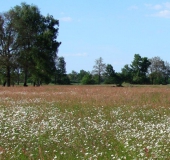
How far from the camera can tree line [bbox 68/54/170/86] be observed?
10112 cm

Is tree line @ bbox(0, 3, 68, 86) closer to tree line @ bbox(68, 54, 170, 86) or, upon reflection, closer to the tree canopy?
the tree canopy

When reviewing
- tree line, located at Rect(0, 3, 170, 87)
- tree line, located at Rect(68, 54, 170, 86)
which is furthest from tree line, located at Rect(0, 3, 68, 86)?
tree line, located at Rect(68, 54, 170, 86)

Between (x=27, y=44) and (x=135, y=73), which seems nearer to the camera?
(x=27, y=44)

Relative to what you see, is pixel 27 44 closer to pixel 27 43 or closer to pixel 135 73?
Answer: pixel 27 43

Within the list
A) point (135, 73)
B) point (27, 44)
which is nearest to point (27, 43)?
point (27, 44)

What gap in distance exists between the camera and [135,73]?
351 feet

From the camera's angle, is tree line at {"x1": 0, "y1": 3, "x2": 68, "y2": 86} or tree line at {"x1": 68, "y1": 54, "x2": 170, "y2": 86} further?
tree line at {"x1": 68, "y1": 54, "x2": 170, "y2": 86}

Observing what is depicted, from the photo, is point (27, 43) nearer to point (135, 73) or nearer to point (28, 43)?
point (28, 43)

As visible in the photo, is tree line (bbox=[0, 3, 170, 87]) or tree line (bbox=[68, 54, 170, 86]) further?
tree line (bbox=[68, 54, 170, 86])

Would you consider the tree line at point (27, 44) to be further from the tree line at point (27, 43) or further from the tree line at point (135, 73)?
the tree line at point (135, 73)

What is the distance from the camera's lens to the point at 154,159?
597cm

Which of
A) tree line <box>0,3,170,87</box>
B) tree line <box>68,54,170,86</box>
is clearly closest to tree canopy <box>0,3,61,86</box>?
tree line <box>0,3,170,87</box>

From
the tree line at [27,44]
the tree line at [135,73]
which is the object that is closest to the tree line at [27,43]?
the tree line at [27,44]

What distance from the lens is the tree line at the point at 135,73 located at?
332 ft
